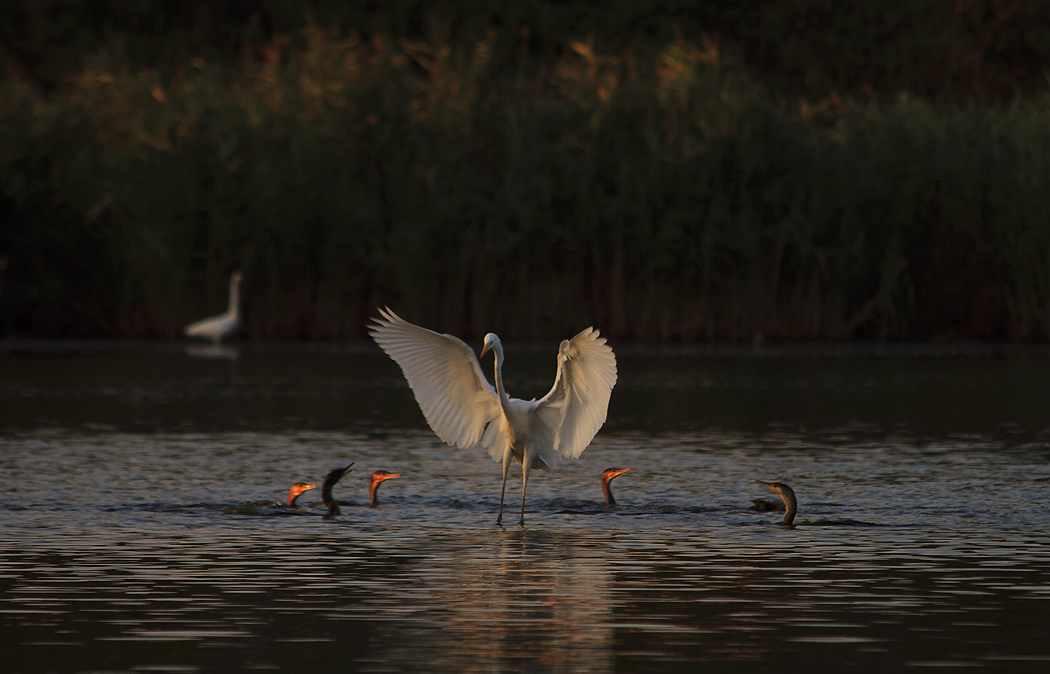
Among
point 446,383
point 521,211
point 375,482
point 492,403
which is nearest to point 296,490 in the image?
point 375,482

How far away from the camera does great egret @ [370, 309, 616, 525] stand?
34.8ft

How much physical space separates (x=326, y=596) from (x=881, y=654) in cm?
233

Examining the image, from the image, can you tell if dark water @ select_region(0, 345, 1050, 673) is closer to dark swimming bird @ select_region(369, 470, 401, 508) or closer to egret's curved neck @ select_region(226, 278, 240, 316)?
dark swimming bird @ select_region(369, 470, 401, 508)

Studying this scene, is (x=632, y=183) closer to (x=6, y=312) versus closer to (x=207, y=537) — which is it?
(x=6, y=312)

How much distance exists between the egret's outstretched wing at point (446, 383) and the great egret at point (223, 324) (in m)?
12.9

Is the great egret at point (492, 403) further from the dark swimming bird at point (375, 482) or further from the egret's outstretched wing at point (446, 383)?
the dark swimming bird at point (375, 482)

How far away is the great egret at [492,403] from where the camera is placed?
34.8ft

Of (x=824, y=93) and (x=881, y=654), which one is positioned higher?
(x=824, y=93)

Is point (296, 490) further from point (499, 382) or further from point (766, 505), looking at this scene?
point (766, 505)

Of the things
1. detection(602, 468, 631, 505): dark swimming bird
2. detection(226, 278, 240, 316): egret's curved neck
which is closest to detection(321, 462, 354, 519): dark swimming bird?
detection(602, 468, 631, 505): dark swimming bird

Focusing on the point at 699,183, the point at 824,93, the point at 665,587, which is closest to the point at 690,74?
the point at 699,183

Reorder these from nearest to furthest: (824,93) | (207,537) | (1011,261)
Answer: (207,537) < (1011,261) < (824,93)

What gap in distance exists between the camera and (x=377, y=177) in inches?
975

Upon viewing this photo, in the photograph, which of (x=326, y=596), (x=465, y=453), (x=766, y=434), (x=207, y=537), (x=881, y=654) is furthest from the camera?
Answer: (x=766, y=434)
